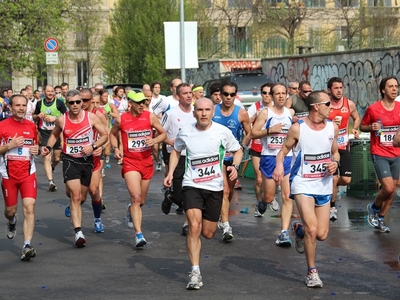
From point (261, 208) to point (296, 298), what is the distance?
17.4 ft

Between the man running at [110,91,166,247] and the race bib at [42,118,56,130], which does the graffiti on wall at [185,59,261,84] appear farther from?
the man running at [110,91,166,247]

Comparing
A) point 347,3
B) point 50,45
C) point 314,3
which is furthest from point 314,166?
point 314,3

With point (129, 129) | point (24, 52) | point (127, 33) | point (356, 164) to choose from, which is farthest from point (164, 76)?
point (129, 129)

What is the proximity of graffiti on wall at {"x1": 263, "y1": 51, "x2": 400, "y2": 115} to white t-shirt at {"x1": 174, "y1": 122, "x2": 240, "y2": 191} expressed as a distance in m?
18.1

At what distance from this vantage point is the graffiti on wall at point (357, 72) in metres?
28.0

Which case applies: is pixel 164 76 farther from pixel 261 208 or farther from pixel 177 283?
pixel 177 283

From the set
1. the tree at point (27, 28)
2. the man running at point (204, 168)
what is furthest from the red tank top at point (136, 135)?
the tree at point (27, 28)

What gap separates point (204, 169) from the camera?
380 inches

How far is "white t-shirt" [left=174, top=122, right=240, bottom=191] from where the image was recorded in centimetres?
963

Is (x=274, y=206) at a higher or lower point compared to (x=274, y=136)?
lower

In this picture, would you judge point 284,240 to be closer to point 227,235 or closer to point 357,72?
point 227,235

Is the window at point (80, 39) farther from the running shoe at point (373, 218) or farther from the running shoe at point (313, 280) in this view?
the running shoe at point (313, 280)

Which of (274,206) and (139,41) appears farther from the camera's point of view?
(139,41)

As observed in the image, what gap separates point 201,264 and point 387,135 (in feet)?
11.2
